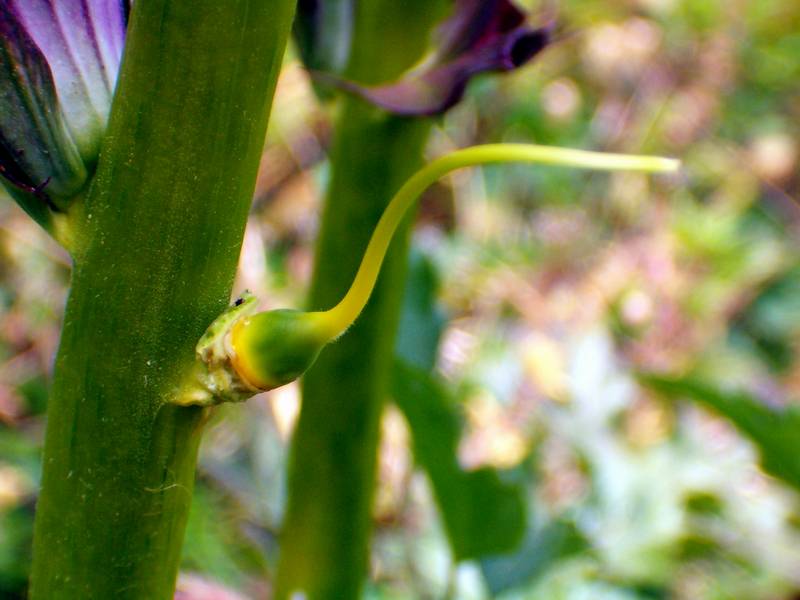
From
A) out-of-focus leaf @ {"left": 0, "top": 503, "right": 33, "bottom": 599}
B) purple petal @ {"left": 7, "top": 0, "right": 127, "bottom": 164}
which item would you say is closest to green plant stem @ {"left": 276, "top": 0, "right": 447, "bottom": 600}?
purple petal @ {"left": 7, "top": 0, "right": 127, "bottom": 164}

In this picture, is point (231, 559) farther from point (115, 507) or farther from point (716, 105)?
point (716, 105)

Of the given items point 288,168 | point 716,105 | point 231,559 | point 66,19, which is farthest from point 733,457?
point 716,105

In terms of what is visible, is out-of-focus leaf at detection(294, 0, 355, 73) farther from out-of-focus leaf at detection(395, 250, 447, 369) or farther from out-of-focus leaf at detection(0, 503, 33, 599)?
out-of-focus leaf at detection(0, 503, 33, 599)

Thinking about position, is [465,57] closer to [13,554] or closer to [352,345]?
[352,345]

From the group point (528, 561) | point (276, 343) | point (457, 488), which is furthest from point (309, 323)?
point (528, 561)

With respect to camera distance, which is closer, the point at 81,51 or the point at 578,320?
the point at 81,51

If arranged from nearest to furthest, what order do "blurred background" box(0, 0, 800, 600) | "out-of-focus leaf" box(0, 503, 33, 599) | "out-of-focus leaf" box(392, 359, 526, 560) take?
"out-of-focus leaf" box(392, 359, 526, 560)
"blurred background" box(0, 0, 800, 600)
"out-of-focus leaf" box(0, 503, 33, 599)
